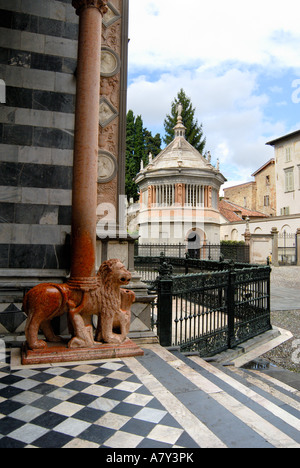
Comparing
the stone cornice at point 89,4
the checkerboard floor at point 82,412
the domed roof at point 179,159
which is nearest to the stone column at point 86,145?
the stone cornice at point 89,4

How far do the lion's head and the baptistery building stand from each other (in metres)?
24.4

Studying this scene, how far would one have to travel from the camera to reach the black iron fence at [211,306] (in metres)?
5.03

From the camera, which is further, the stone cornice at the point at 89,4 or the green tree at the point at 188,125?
the green tree at the point at 188,125

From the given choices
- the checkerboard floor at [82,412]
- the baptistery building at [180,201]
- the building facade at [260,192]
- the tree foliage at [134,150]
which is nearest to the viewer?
the checkerboard floor at [82,412]

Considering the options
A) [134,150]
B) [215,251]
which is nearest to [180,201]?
[215,251]

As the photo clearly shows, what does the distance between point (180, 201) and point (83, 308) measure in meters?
25.5

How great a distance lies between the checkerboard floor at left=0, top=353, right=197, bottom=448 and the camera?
2.27m

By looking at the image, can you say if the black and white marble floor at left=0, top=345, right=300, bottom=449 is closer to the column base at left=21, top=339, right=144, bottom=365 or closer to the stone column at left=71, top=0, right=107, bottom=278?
the column base at left=21, top=339, right=144, bottom=365

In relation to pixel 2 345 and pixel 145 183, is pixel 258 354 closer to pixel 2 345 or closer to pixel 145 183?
pixel 2 345

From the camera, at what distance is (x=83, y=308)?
4.02 metres

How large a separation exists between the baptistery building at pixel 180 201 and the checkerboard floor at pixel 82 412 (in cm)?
2524

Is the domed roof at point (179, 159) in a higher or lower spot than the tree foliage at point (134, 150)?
lower

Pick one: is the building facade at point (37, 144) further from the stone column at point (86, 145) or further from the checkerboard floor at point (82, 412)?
the checkerboard floor at point (82, 412)

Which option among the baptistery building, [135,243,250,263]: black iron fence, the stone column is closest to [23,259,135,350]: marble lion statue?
the stone column
